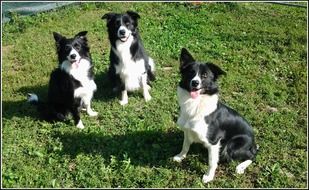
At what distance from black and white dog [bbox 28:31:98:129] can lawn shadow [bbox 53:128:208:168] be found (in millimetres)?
365

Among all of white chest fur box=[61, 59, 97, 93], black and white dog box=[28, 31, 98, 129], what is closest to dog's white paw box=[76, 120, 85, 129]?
black and white dog box=[28, 31, 98, 129]

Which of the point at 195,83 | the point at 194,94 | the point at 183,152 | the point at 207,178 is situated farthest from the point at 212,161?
the point at 195,83

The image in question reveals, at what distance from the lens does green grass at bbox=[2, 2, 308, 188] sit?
5.20 meters

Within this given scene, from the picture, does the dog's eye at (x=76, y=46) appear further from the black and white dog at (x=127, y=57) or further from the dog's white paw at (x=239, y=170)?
the dog's white paw at (x=239, y=170)

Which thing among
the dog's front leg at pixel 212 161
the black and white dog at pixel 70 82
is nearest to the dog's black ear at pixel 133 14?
the black and white dog at pixel 70 82

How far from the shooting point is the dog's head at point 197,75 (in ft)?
15.1

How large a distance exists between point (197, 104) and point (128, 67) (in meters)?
1.99

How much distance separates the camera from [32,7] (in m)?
10.6

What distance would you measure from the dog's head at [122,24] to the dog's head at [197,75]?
151 cm

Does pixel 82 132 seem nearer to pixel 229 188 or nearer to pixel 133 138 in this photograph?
pixel 133 138

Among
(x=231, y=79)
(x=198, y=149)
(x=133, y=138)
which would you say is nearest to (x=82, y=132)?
(x=133, y=138)

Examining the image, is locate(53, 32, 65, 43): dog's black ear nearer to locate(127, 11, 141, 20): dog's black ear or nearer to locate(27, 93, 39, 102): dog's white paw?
locate(127, 11, 141, 20): dog's black ear

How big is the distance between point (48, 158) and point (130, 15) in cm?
229

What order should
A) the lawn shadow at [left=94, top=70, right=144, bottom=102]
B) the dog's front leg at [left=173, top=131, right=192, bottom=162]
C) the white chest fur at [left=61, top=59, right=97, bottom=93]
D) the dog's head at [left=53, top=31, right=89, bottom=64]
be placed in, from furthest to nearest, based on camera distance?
the lawn shadow at [left=94, top=70, right=144, bottom=102] < the white chest fur at [left=61, top=59, right=97, bottom=93] < the dog's head at [left=53, top=31, right=89, bottom=64] < the dog's front leg at [left=173, top=131, right=192, bottom=162]
